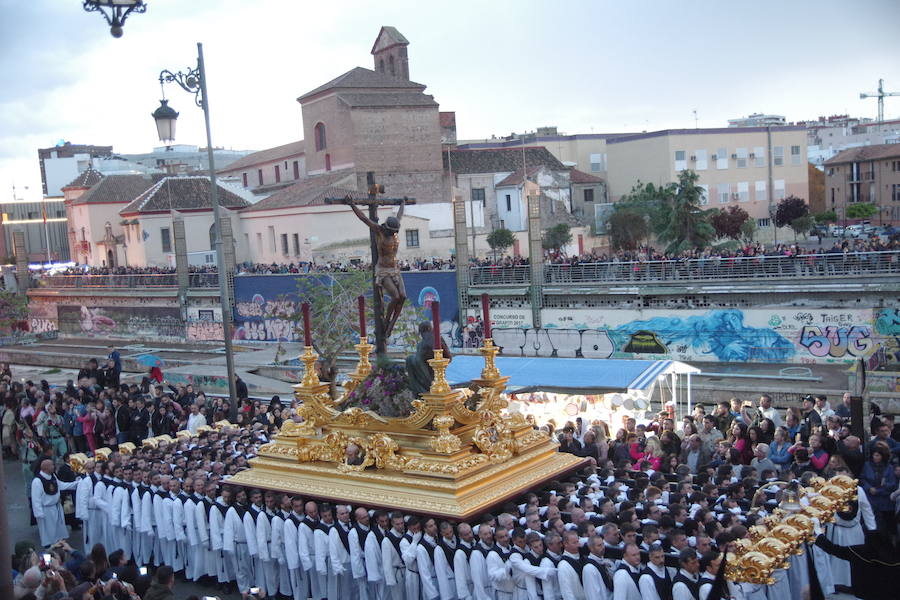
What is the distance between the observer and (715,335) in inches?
1154

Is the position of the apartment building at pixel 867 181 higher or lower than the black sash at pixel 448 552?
higher

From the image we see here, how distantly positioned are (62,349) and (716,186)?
43641 millimetres

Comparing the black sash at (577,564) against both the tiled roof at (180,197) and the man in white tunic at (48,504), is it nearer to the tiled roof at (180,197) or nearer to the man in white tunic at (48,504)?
the man in white tunic at (48,504)


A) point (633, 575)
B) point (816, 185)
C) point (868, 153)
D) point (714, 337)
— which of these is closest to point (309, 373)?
point (633, 575)

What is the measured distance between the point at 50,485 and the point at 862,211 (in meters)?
61.9

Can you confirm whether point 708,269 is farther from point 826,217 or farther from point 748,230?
point 826,217

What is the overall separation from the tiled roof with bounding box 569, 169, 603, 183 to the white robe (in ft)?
167

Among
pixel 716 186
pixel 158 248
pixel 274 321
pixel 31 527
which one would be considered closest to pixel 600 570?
pixel 31 527

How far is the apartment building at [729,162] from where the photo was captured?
60969 millimetres

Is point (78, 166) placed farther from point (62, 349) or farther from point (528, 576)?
point (528, 576)

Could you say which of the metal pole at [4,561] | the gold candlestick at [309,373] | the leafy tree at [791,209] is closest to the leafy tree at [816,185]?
the leafy tree at [791,209]

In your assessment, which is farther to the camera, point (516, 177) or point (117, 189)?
point (117, 189)

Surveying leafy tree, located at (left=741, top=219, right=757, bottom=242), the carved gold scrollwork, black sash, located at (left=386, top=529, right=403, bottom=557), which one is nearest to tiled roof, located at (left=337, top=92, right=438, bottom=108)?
leafy tree, located at (left=741, top=219, right=757, bottom=242)

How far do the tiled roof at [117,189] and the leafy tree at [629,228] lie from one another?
33.8m
